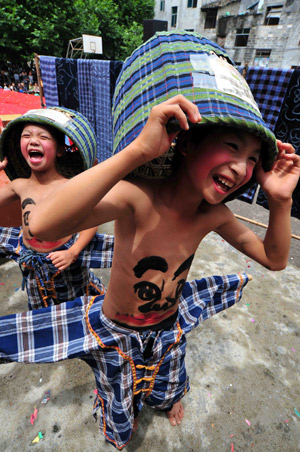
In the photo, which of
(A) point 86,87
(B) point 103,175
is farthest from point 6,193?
(A) point 86,87

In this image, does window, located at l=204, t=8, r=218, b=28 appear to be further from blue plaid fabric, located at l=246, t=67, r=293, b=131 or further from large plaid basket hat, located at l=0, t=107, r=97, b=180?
large plaid basket hat, located at l=0, t=107, r=97, b=180

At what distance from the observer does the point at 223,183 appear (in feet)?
3.10

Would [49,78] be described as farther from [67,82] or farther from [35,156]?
[35,156]

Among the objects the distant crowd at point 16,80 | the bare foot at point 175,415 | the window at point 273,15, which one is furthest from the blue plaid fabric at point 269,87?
the window at point 273,15

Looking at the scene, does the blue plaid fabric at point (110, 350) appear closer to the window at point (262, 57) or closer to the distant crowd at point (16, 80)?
the distant crowd at point (16, 80)

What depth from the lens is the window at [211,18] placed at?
20.8m

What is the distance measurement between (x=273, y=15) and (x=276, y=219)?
22460 millimetres

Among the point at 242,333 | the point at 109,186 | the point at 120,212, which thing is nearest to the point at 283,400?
the point at 242,333

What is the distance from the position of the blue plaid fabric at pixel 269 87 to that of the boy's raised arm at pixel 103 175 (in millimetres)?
3179

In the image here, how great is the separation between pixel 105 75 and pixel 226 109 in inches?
161

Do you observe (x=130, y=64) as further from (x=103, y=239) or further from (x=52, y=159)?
(x=103, y=239)

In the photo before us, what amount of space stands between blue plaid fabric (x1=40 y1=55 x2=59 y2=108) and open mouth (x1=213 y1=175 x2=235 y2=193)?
5055 mm

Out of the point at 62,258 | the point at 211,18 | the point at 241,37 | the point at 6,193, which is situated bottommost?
the point at 62,258

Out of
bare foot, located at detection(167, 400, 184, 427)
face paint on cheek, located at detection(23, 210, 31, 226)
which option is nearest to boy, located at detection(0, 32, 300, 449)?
bare foot, located at detection(167, 400, 184, 427)
